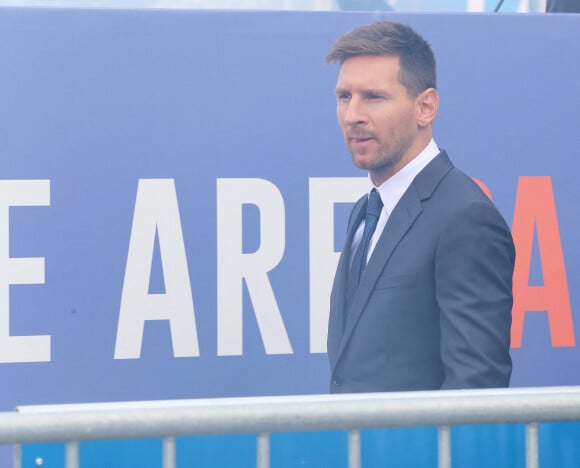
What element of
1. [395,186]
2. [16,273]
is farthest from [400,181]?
[16,273]

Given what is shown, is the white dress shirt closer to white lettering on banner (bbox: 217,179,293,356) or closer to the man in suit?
the man in suit

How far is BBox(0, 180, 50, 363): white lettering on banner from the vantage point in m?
3.08

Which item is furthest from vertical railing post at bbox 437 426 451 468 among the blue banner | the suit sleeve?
the blue banner

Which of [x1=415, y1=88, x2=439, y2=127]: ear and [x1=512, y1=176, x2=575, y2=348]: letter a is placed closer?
[x1=415, y1=88, x2=439, y2=127]: ear

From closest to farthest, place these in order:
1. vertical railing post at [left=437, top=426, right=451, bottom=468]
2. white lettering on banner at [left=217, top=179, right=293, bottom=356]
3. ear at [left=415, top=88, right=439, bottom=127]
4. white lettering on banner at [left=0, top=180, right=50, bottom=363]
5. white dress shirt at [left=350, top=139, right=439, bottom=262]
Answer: vertical railing post at [left=437, top=426, right=451, bottom=468] → white dress shirt at [left=350, top=139, right=439, bottom=262] → ear at [left=415, top=88, right=439, bottom=127] → white lettering on banner at [left=0, top=180, right=50, bottom=363] → white lettering on banner at [left=217, top=179, right=293, bottom=356]

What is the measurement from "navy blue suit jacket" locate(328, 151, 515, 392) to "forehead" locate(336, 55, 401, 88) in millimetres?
289

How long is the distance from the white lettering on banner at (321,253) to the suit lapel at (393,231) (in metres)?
0.72

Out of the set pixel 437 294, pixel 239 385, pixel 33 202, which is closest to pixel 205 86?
pixel 33 202

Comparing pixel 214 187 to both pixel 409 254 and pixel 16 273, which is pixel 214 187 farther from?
pixel 409 254

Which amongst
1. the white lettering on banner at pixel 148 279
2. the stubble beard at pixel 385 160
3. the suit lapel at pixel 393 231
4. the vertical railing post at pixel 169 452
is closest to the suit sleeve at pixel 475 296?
the suit lapel at pixel 393 231

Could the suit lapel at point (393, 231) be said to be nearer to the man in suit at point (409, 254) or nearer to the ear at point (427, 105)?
the man in suit at point (409, 254)

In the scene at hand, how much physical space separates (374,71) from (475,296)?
2.29 feet

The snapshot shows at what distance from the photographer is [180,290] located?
3170mm

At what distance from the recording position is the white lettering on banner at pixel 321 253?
3.23m
